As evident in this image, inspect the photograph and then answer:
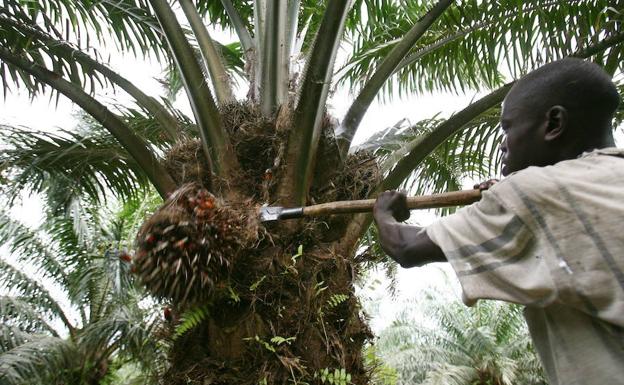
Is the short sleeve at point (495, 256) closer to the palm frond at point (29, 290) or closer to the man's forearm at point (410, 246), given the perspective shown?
the man's forearm at point (410, 246)

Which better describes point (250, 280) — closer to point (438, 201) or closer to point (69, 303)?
point (438, 201)

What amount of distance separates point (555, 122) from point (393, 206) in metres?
0.57

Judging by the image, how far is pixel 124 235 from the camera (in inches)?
343

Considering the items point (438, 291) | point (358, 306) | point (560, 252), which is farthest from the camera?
point (438, 291)

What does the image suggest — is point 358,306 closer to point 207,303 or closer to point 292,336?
point 292,336

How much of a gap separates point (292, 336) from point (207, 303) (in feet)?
1.24

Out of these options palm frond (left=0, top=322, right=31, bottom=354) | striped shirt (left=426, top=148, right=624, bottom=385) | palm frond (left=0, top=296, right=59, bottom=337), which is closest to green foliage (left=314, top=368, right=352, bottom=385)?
striped shirt (left=426, top=148, right=624, bottom=385)

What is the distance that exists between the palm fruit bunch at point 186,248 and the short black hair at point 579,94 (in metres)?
1.34

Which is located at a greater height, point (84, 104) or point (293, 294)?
point (84, 104)

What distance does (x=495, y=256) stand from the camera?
1240 millimetres

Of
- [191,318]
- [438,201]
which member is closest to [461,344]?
[191,318]

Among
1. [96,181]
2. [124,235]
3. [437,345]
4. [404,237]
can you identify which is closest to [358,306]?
[404,237]

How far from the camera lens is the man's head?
1368 mm

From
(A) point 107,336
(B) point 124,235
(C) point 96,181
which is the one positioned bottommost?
(A) point 107,336
